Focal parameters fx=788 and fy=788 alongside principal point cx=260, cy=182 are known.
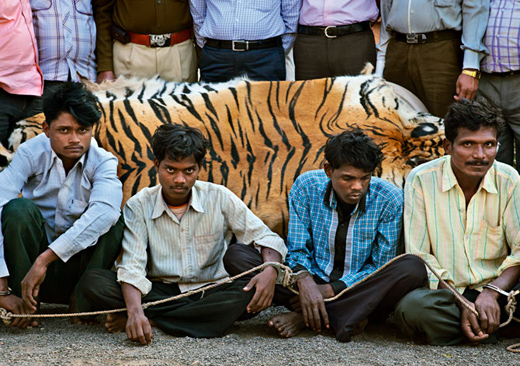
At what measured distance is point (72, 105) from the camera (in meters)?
4.11

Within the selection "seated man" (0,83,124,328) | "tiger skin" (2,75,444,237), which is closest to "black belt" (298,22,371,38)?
Answer: "tiger skin" (2,75,444,237)

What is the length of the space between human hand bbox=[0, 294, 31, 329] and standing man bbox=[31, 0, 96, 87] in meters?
1.78

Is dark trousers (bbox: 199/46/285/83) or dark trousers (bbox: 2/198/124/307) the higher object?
dark trousers (bbox: 199/46/285/83)

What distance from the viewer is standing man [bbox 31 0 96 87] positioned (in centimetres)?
518

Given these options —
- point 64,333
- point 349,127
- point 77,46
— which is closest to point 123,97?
point 77,46

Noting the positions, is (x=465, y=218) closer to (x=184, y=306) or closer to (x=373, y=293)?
(x=373, y=293)

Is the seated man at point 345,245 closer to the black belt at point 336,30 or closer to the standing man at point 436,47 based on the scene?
the standing man at point 436,47

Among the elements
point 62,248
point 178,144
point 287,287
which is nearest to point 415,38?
point 178,144

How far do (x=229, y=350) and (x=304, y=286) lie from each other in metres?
0.57

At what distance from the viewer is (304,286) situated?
387 centimetres

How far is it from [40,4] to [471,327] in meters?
3.40

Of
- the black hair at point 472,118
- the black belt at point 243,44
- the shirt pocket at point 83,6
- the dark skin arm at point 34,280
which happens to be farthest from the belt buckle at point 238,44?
the dark skin arm at point 34,280

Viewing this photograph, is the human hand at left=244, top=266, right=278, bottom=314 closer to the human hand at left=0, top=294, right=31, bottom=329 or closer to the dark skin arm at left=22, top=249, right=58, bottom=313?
the dark skin arm at left=22, top=249, right=58, bottom=313

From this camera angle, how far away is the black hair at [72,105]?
13.5 ft
